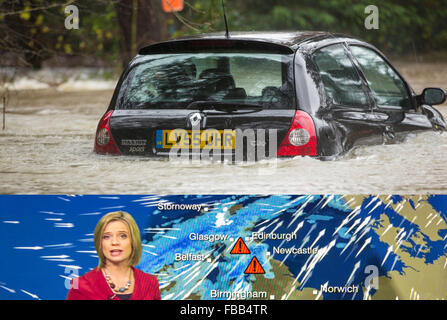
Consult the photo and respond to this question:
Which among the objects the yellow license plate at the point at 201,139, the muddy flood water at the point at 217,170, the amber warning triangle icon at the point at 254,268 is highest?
the yellow license plate at the point at 201,139

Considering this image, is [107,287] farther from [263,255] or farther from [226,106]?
[226,106]

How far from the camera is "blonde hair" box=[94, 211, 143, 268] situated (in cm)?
325

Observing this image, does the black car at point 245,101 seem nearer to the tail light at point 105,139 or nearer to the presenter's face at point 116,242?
the tail light at point 105,139

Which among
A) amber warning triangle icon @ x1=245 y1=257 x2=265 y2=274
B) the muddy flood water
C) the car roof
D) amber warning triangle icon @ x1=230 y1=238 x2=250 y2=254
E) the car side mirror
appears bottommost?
amber warning triangle icon @ x1=245 y1=257 x2=265 y2=274

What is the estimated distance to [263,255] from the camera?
3279 millimetres

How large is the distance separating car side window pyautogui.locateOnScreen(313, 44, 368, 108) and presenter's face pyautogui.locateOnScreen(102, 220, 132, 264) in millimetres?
1208

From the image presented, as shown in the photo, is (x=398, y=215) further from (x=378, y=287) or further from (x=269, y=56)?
(x=269, y=56)

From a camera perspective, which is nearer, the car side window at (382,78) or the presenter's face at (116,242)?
the presenter's face at (116,242)

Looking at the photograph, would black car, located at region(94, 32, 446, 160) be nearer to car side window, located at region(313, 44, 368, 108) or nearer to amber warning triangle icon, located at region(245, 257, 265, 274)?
car side window, located at region(313, 44, 368, 108)

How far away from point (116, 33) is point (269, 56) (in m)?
1.02

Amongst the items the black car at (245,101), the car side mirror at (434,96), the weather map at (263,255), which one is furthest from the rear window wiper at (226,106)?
the car side mirror at (434,96)

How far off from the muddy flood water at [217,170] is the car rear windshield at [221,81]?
0.26 meters

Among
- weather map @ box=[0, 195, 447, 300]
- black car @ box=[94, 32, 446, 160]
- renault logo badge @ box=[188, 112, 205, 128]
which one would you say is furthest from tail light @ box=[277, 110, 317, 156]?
weather map @ box=[0, 195, 447, 300]

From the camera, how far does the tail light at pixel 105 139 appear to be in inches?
161
